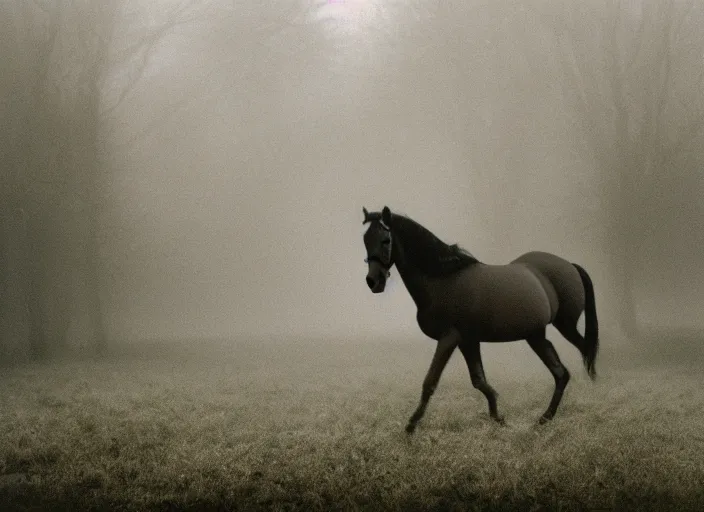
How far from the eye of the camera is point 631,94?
9867 millimetres

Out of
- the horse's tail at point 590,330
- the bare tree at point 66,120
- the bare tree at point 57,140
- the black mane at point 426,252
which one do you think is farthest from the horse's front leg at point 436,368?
the bare tree at point 57,140

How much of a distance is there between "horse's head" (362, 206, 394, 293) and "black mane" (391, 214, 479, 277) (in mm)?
220

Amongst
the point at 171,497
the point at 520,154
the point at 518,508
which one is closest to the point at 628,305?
the point at 520,154

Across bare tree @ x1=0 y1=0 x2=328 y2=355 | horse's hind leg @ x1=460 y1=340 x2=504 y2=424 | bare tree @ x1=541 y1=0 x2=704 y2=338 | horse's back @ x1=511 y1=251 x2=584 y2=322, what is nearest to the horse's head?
horse's hind leg @ x1=460 y1=340 x2=504 y2=424

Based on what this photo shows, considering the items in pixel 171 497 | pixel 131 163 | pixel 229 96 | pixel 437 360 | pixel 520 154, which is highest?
pixel 229 96

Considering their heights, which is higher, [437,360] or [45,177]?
[45,177]

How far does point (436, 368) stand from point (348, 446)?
0.74m

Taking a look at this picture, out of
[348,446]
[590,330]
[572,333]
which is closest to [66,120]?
[348,446]

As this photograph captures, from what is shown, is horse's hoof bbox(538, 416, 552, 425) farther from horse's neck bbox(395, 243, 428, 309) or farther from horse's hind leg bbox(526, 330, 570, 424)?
horse's neck bbox(395, 243, 428, 309)

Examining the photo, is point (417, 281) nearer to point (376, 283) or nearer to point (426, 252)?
point (426, 252)

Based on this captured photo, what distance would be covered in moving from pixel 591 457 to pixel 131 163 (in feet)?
36.0

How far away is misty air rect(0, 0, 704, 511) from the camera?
3.75 m

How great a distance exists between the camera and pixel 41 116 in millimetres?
10516

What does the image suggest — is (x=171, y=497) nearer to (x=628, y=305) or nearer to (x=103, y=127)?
(x=628, y=305)
